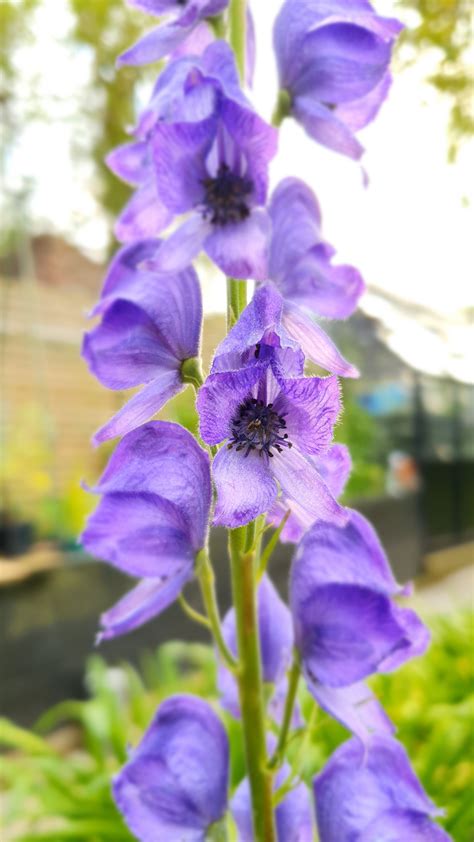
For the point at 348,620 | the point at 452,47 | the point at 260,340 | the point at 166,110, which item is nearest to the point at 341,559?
the point at 348,620

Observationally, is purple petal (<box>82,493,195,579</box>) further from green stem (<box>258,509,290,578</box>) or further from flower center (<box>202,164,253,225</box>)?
flower center (<box>202,164,253,225</box>)

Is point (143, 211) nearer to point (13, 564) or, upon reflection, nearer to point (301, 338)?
point (301, 338)

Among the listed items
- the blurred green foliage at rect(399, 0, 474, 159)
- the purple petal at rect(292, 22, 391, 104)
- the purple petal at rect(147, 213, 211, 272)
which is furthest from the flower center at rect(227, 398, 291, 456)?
the blurred green foliage at rect(399, 0, 474, 159)

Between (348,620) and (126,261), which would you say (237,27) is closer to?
(126,261)

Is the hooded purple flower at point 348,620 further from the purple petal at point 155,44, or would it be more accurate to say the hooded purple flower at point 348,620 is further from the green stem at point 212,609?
the purple petal at point 155,44

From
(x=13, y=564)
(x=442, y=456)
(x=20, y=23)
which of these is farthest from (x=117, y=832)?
(x=442, y=456)

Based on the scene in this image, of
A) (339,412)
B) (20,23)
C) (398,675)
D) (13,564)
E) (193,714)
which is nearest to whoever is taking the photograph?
(339,412)
